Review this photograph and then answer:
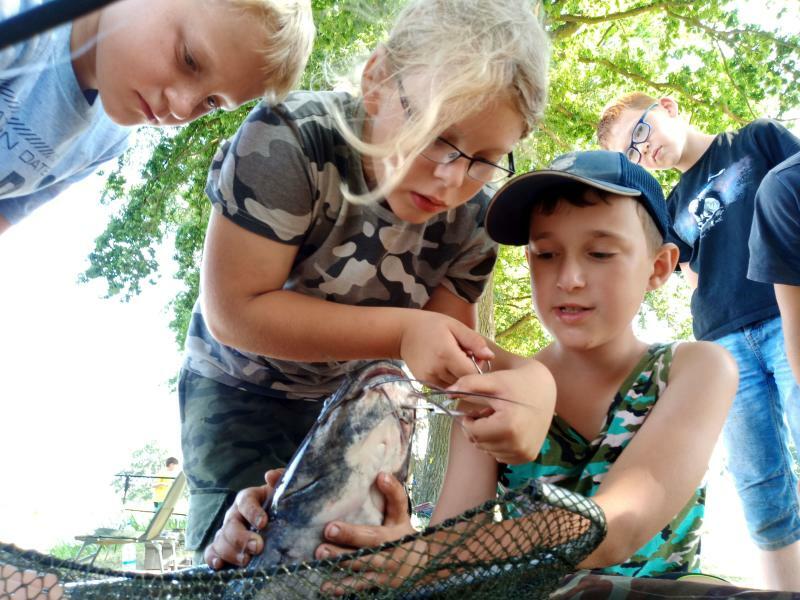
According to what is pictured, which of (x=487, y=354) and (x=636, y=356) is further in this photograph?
(x=636, y=356)

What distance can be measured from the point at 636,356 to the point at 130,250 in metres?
10.6

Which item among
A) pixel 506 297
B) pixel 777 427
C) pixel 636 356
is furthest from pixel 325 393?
pixel 506 297

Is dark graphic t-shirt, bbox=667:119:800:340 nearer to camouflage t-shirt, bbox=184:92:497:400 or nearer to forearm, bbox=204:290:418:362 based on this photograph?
camouflage t-shirt, bbox=184:92:497:400

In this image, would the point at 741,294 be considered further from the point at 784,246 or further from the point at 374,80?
the point at 374,80

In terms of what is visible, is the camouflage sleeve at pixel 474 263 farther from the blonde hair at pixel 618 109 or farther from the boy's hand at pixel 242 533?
the blonde hair at pixel 618 109

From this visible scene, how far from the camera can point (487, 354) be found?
1.41 m

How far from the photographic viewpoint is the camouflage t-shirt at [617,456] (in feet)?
5.83

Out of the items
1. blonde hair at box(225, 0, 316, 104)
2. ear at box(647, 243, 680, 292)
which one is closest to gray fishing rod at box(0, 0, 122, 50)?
blonde hair at box(225, 0, 316, 104)

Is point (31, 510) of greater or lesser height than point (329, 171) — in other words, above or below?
below

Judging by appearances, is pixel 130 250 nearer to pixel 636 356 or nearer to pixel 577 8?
pixel 577 8

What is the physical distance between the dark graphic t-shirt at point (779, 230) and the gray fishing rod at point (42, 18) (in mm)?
2751

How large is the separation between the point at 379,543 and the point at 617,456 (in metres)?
0.87

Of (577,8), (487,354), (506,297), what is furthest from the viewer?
(506,297)

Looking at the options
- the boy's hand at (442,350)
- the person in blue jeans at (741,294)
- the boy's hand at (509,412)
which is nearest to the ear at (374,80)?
the boy's hand at (442,350)
